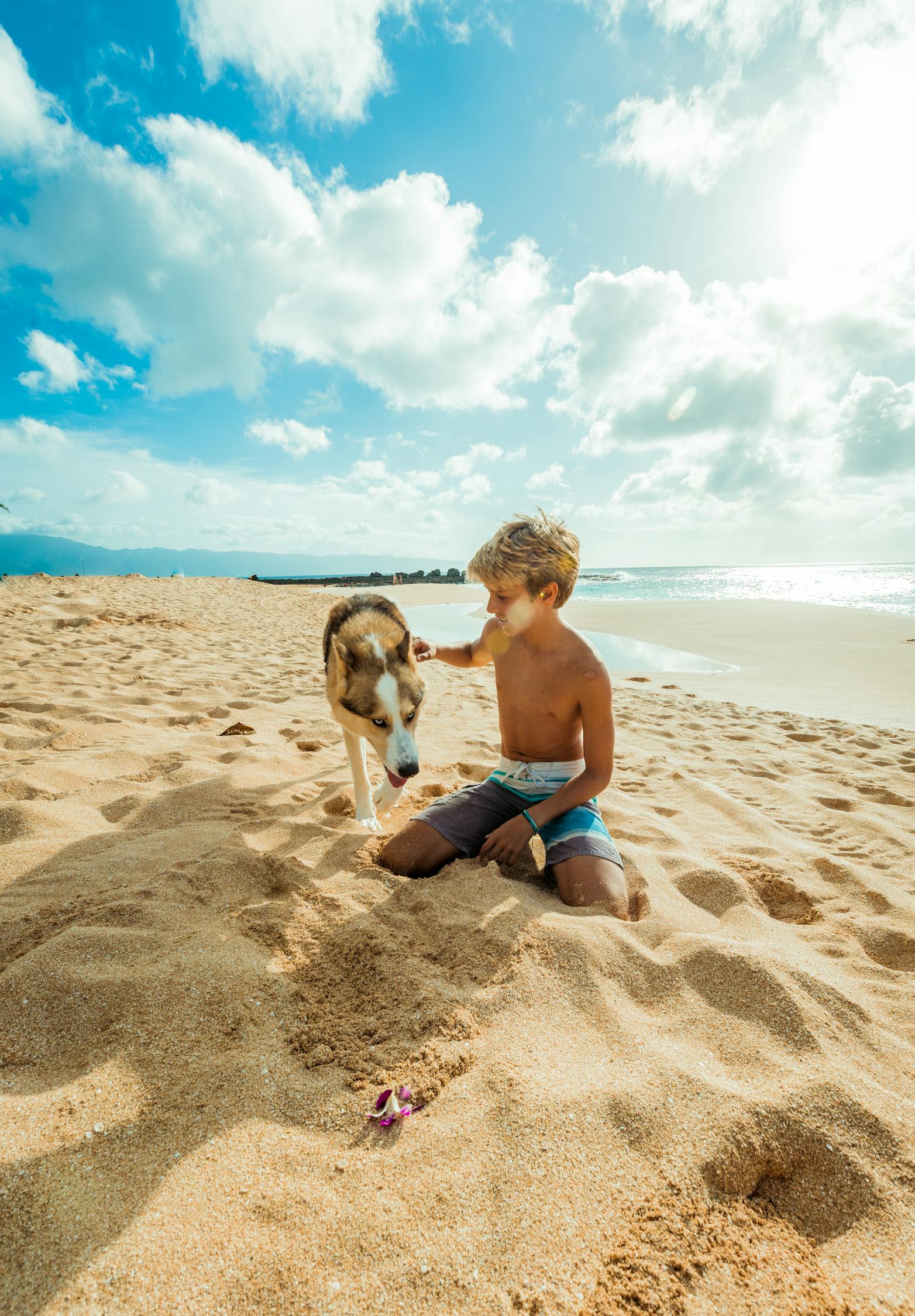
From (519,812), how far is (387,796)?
86 cm

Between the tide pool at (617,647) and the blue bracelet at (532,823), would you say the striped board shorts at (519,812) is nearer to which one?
the blue bracelet at (532,823)

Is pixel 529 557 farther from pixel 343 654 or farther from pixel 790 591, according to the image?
pixel 790 591

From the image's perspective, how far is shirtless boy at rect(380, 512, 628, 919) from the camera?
290 centimetres

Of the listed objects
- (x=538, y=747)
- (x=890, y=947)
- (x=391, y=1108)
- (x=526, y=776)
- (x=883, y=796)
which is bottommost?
(x=883, y=796)

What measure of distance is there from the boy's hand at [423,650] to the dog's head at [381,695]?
0.90ft

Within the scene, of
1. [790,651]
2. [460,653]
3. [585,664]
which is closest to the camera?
[585,664]

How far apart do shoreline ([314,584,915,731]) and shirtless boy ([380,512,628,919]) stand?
17.5 ft

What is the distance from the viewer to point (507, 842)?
291cm

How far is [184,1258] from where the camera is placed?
43.4 inches

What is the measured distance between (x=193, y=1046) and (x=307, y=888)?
3.06 feet

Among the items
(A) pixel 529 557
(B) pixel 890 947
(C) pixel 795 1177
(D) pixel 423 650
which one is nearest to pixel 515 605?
(A) pixel 529 557

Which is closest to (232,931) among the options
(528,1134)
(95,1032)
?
(95,1032)

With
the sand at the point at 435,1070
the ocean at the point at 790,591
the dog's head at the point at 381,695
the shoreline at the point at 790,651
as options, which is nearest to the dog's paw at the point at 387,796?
the dog's head at the point at 381,695

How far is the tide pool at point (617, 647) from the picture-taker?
10.9 m
